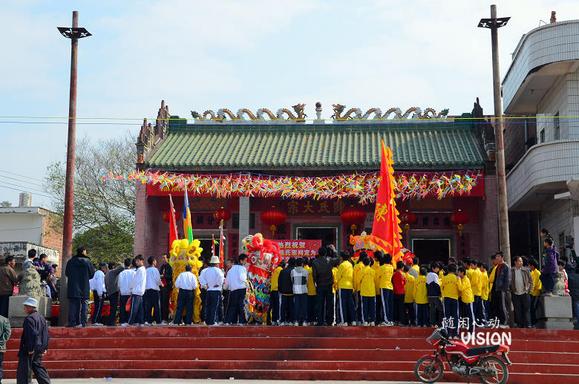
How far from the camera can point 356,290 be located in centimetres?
1436

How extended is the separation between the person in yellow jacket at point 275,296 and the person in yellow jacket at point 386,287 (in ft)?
6.45

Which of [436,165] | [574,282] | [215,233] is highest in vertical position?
[436,165]

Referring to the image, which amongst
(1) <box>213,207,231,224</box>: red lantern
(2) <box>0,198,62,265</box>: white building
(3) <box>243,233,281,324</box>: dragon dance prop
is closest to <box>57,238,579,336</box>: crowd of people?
(3) <box>243,233,281,324</box>: dragon dance prop

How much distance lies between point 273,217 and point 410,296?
7.59 meters

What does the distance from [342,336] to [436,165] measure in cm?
850

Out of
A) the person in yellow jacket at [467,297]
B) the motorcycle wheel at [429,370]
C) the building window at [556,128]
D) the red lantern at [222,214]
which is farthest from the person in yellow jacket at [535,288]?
the red lantern at [222,214]

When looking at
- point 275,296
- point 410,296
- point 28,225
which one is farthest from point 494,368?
point 28,225

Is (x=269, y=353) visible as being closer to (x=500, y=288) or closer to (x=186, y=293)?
(x=186, y=293)

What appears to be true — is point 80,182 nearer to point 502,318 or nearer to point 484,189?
point 484,189

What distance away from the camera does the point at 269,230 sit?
22047 millimetres

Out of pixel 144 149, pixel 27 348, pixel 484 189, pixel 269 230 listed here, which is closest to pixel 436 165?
pixel 484 189

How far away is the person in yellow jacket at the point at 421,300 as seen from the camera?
46.8 ft

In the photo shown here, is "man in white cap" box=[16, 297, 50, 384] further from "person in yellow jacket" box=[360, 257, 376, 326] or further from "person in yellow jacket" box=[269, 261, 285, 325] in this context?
"person in yellow jacket" box=[360, 257, 376, 326]

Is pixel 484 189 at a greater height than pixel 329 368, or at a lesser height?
greater
